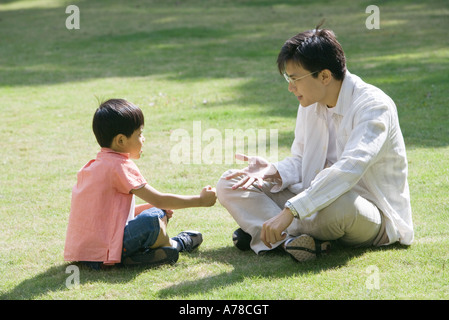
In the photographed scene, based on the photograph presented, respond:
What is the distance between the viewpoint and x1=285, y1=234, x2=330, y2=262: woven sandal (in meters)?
3.55

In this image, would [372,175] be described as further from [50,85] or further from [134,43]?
[134,43]

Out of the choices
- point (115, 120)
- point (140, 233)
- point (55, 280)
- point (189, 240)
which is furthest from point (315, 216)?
point (55, 280)

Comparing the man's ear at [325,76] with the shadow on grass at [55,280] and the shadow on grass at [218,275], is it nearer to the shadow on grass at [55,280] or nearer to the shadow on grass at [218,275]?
the shadow on grass at [218,275]

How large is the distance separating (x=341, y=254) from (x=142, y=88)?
6038mm

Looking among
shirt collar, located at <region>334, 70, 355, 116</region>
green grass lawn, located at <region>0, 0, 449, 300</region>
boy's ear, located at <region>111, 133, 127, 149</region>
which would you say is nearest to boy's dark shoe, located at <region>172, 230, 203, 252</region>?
green grass lawn, located at <region>0, 0, 449, 300</region>

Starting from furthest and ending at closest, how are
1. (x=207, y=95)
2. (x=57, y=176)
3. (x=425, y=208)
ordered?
(x=207, y=95) → (x=57, y=176) → (x=425, y=208)

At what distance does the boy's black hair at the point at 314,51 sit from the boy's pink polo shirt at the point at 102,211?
40.4 inches

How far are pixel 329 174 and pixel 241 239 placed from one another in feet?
2.58

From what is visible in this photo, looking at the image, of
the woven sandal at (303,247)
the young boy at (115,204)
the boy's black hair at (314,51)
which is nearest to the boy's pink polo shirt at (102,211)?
the young boy at (115,204)

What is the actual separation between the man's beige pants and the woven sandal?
0.06m

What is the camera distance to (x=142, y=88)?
9.27 meters

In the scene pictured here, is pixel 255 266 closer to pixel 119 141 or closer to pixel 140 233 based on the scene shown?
pixel 140 233

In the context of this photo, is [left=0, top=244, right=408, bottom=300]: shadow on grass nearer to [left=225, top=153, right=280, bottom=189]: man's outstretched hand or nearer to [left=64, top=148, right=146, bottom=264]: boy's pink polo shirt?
[left=64, top=148, right=146, bottom=264]: boy's pink polo shirt
